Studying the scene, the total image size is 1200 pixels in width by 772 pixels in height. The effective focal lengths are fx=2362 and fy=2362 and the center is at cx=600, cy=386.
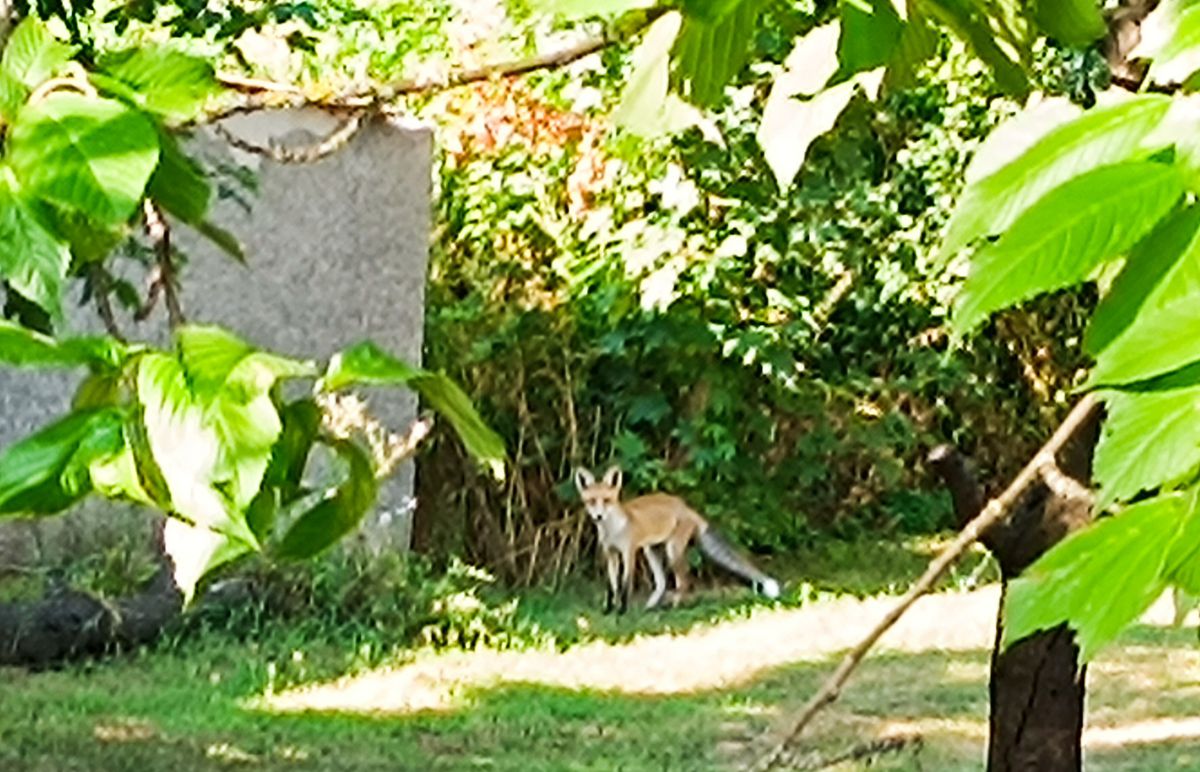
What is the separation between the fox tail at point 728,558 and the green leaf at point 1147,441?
22.2 ft

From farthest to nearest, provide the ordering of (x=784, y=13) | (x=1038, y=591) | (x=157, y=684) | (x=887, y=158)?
(x=887, y=158), (x=157, y=684), (x=784, y=13), (x=1038, y=591)

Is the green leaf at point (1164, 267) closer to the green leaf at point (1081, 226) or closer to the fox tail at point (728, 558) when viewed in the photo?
the green leaf at point (1081, 226)

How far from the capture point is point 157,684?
18.6 feet

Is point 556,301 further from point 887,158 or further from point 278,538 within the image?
point 278,538

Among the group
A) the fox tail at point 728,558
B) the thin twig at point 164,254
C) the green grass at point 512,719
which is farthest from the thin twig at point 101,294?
the fox tail at point 728,558

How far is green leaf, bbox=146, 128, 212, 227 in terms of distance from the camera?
0.69 meters

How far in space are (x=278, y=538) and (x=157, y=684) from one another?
519 centimetres

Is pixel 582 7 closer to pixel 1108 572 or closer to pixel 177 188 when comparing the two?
pixel 177 188

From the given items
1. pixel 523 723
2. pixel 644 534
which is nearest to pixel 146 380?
pixel 523 723

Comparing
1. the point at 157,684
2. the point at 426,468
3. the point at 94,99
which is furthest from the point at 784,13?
the point at 426,468

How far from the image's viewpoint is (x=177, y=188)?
0.70 metres

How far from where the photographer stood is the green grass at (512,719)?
505 cm

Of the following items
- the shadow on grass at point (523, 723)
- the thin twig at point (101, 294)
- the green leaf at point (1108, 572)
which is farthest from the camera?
the shadow on grass at point (523, 723)

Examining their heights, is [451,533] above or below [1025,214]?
below
